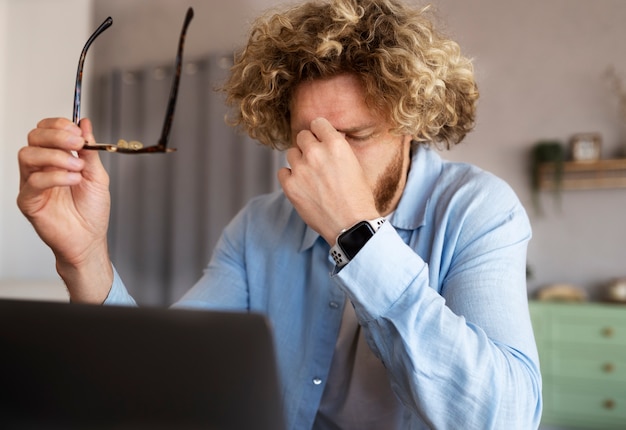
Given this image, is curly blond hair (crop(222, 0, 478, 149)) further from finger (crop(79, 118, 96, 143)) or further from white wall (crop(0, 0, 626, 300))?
white wall (crop(0, 0, 626, 300))

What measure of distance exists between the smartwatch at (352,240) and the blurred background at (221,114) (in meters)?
2.77

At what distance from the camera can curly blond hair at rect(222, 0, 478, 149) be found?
3.81ft

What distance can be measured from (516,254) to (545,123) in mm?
3056

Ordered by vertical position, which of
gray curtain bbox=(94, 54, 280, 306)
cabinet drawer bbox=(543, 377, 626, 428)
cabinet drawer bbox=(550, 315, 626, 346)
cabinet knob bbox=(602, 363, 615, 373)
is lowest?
cabinet drawer bbox=(543, 377, 626, 428)

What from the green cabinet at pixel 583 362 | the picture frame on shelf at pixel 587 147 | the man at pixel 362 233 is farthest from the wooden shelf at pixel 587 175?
the man at pixel 362 233

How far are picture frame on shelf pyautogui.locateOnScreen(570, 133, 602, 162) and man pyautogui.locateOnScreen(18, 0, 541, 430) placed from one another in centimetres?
248

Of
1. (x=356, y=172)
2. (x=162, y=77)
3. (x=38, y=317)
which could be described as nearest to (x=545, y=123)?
(x=162, y=77)

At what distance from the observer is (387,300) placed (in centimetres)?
80

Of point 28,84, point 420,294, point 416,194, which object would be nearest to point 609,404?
point 416,194

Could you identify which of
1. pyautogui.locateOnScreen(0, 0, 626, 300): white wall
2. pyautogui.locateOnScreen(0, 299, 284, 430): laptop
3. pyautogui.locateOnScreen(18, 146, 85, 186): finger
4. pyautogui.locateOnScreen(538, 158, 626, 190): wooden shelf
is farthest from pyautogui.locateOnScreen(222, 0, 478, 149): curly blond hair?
pyautogui.locateOnScreen(0, 0, 626, 300): white wall

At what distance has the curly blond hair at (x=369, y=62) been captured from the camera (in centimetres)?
116

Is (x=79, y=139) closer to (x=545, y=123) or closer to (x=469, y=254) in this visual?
(x=469, y=254)

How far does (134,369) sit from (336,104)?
807 millimetres

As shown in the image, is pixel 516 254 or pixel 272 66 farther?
pixel 272 66
